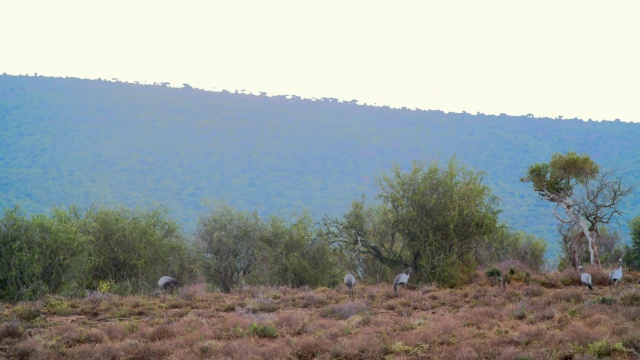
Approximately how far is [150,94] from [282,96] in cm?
2792

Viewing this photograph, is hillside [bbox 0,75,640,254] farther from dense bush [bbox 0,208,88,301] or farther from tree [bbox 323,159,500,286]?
dense bush [bbox 0,208,88,301]

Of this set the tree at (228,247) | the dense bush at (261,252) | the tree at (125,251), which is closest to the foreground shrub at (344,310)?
the dense bush at (261,252)

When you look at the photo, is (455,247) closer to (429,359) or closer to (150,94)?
(429,359)

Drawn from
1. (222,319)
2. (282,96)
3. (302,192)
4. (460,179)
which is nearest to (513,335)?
(222,319)

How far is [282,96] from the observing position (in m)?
122

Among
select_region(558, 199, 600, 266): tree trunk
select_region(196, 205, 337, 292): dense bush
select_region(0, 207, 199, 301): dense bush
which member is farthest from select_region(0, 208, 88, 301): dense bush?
select_region(558, 199, 600, 266): tree trunk

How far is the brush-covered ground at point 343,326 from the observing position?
41.0 ft

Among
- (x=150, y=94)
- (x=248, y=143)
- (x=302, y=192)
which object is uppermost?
(x=150, y=94)

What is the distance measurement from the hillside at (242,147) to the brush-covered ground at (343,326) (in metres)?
61.6

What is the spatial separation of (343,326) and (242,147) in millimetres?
91181

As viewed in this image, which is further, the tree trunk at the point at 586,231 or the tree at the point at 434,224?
the tree at the point at 434,224

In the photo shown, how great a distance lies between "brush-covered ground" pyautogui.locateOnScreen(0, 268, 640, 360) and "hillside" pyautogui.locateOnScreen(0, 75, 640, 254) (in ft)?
202

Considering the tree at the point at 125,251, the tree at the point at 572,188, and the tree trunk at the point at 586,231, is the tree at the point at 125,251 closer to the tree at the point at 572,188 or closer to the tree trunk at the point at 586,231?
the tree at the point at 572,188

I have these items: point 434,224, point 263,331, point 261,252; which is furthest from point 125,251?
point 263,331
